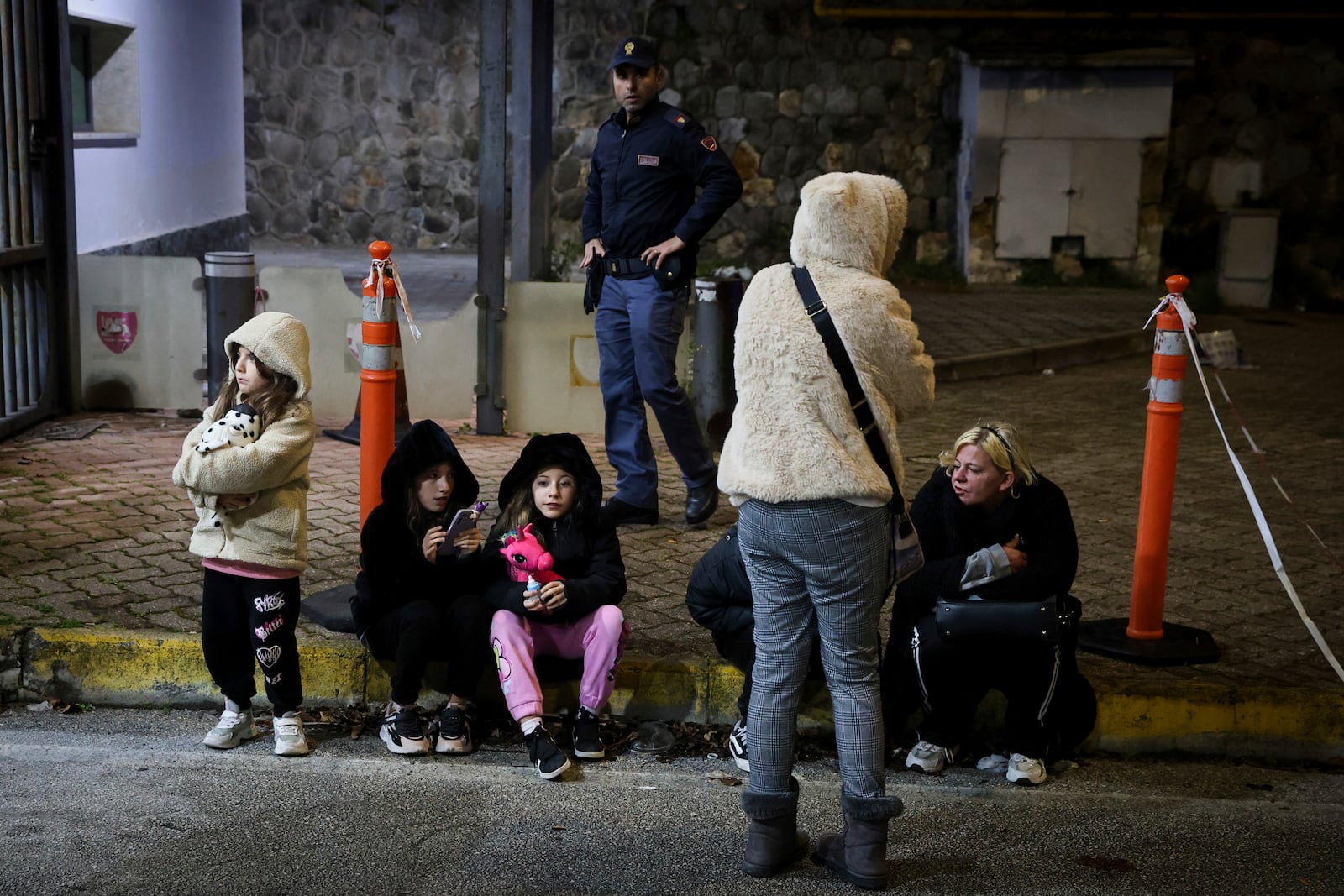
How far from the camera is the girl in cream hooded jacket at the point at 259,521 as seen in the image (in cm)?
433

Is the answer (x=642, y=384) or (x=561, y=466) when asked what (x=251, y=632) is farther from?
(x=642, y=384)

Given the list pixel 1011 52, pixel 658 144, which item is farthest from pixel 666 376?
pixel 1011 52

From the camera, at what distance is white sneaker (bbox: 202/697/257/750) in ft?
14.8

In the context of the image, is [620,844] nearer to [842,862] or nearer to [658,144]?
[842,862]

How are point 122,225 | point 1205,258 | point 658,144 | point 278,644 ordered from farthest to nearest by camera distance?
point 1205,258 < point 122,225 < point 658,144 < point 278,644

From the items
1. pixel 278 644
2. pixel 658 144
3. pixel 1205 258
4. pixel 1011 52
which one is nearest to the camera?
pixel 278 644

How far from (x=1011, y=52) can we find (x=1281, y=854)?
11.7 metres

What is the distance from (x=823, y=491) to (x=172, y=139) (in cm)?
957

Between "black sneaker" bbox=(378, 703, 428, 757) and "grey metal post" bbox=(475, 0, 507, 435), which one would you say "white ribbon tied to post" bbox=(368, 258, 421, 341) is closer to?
"black sneaker" bbox=(378, 703, 428, 757)

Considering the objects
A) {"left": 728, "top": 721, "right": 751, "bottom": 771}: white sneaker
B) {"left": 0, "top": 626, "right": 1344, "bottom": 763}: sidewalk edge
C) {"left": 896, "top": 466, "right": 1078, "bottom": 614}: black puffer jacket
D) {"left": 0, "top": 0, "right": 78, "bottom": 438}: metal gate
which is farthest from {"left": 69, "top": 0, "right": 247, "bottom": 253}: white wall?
{"left": 896, "top": 466, "right": 1078, "bottom": 614}: black puffer jacket

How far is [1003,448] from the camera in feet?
14.5

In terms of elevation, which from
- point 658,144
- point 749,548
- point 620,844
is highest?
point 658,144

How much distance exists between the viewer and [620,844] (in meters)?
3.98

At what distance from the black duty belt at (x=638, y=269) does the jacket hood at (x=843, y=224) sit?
8.32ft
